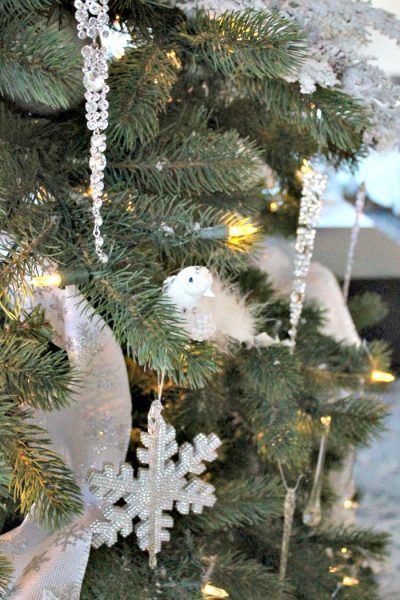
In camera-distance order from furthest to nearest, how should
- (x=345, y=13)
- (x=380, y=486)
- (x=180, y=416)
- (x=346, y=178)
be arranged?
(x=346, y=178), (x=380, y=486), (x=180, y=416), (x=345, y=13)

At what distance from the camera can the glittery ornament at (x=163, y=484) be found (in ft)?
1.67

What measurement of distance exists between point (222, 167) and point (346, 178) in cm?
124

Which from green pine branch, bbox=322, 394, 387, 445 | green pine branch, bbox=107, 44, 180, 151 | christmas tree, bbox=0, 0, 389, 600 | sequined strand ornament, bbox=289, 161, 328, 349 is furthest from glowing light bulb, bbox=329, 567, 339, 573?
green pine branch, bbox=107, 44, 180, 151

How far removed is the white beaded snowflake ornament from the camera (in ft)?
1.64

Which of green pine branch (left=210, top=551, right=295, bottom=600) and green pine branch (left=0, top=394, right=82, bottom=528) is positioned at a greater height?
green pine branch (left=0, top=394, right=82, bottom=528)

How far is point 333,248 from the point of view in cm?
149

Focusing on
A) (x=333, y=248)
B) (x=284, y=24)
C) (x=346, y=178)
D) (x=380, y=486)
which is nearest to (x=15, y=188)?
(x=284, y=24)

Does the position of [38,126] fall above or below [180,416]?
above

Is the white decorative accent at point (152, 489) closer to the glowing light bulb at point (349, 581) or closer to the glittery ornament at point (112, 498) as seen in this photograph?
the glittery ornament at point (112, 498)

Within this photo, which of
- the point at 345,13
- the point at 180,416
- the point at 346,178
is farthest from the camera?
the point at 346,178

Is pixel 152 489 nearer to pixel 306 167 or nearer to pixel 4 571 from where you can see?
pixel 4 571

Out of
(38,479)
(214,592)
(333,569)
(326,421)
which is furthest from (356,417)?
(38,479)

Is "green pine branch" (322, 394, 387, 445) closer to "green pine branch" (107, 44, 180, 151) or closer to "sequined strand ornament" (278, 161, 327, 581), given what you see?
"sequined strand ornament" (278, 161, 327, 581)

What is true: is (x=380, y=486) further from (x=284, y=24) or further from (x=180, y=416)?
(x=284, y=24)
